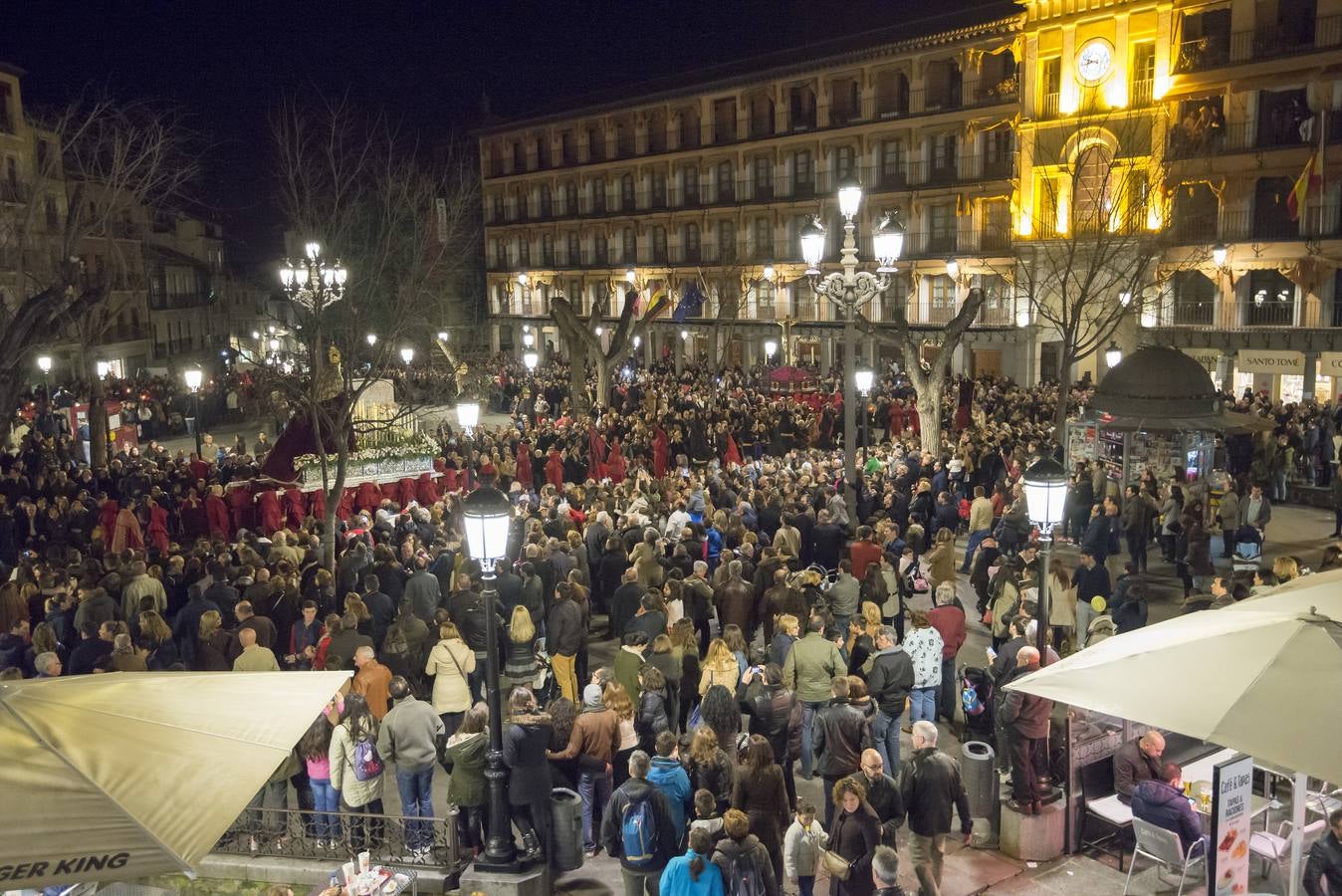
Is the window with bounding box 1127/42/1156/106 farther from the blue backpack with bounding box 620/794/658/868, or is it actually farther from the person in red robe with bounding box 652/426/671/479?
the blue backpack with bounding box 620/794/658/868

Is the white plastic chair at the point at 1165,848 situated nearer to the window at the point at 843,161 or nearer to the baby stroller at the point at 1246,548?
the baby stroller at the point at 1246,548

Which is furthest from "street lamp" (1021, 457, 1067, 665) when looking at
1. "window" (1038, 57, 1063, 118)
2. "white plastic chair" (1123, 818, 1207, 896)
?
"window" (1038, 57, 1063, 118)

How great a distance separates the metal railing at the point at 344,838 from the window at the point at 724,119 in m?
46.6

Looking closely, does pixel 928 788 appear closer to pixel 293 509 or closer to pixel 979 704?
pixel 979 704

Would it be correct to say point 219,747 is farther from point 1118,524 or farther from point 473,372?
point 473,372

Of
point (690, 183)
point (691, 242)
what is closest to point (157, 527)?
point (691, 242)

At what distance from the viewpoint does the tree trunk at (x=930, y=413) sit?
21578 millimetres

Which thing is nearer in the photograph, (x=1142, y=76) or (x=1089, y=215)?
(x=1089, y=215)

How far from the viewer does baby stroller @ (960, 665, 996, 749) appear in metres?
9.62

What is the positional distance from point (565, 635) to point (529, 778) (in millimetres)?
2705

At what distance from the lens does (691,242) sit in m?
53.8

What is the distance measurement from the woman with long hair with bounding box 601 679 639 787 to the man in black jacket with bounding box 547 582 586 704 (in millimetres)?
1933

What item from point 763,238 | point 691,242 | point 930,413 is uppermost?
point 691,242

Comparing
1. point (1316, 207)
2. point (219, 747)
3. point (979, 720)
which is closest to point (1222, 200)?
point (1316, 207)
